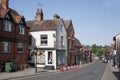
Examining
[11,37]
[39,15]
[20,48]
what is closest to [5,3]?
[11,37]

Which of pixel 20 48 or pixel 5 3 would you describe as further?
pixel 20 48

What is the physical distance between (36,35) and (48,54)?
4483 mm

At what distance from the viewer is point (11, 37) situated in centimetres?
4100

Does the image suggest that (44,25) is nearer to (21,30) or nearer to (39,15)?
(39,15)

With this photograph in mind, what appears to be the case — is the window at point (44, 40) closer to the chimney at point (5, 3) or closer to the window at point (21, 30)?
the window at point (21, 30)

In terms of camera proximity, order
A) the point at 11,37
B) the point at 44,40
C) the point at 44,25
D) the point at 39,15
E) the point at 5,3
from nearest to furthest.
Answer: the point at 11,37
the point at 5,3
the point at 44,40
the point at 44,25
the point at 39,15

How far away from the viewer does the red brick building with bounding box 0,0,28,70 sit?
127ft

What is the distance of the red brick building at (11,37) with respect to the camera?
38562 millimetres

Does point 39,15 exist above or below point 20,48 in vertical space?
above

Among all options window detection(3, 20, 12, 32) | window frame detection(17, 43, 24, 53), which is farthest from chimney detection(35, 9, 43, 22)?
window detection(3, 20, 12, 32)

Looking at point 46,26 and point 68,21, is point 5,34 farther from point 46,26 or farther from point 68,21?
point 68,21

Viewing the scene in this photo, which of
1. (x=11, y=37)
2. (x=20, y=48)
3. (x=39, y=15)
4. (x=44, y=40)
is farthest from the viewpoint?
(x=39, y=15)

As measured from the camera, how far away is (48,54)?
5166 cm

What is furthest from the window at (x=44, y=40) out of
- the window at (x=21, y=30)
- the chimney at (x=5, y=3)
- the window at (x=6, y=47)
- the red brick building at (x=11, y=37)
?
the window at (x=6, y=47)
